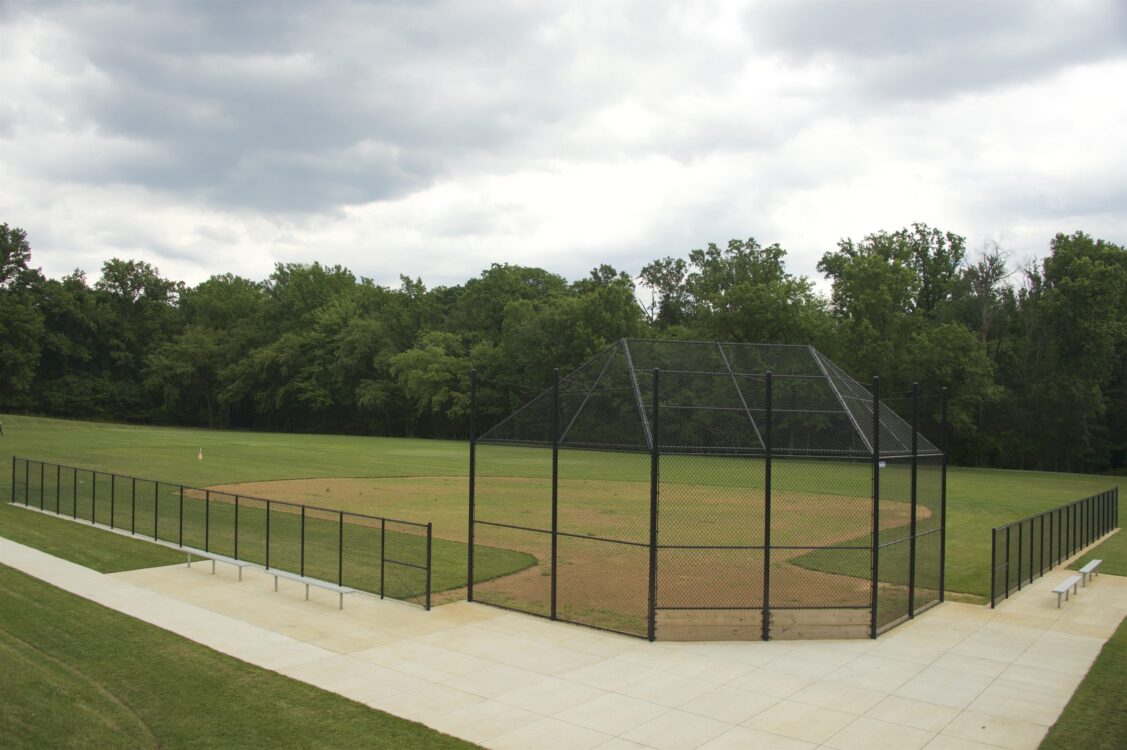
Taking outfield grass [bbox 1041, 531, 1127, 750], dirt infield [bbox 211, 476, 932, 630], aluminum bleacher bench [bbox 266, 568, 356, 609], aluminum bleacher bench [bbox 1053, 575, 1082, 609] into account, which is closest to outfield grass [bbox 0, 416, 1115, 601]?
dirt infield [bbox 211, 476, 932, 630]

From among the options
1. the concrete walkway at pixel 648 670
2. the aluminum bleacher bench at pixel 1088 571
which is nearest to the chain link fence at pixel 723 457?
the concrete walkway at pixel 648 670

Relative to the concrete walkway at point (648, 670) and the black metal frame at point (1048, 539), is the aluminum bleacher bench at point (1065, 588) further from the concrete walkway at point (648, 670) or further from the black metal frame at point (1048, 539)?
the black metal frame at point (1048, 539)

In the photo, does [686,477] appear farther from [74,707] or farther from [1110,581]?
[74,707]

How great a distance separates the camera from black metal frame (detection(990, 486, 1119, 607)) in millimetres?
16266

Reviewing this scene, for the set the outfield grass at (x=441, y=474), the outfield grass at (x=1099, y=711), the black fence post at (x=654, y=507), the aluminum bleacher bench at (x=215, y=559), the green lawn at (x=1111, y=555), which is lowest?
the outfield grass at (x=441, y=474)

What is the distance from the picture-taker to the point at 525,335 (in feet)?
237

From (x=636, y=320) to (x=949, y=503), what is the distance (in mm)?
36577

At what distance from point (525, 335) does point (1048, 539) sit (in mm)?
53420

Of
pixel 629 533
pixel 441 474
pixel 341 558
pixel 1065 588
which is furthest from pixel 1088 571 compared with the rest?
pixel 441 474

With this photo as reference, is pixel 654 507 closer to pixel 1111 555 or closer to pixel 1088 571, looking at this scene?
pixel 1088 571

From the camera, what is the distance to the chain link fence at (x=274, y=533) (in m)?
16.6

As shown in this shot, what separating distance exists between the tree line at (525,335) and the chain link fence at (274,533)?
39.3 meters

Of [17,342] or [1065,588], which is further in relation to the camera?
[17,342]

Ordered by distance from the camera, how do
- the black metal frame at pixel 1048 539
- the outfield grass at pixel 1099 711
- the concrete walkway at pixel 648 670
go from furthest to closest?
the black metal frame at pixel 1048 539 < the concrete walkway at pixel 648 670 < the outfield grass at pixel 1099 711
